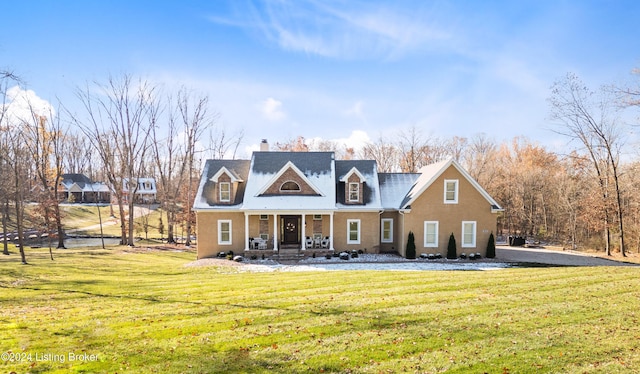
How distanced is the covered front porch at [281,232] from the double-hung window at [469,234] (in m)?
8.81

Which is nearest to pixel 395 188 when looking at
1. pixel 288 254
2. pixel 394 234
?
pixel 394 234

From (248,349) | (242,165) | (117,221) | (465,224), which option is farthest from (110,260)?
(117,221)

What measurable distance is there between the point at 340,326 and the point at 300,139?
48.2 m

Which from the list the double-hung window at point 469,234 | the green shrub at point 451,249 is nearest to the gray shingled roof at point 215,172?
the green shrub at point 451,249

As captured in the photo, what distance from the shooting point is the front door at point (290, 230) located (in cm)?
2366

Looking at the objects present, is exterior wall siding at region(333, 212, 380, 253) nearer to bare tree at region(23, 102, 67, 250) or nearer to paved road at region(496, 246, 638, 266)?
paved road at region(496, 246, 638, 266)

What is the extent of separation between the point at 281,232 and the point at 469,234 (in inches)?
507

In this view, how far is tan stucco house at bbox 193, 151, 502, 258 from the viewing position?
2156cm

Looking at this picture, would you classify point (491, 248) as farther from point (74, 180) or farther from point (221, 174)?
point (74, 180)

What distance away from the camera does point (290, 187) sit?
75.1 feet

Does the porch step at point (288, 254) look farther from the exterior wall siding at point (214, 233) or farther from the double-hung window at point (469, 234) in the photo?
the double-hung window at point (469, 234)

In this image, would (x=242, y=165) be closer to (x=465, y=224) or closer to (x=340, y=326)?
(x=465, y=224)

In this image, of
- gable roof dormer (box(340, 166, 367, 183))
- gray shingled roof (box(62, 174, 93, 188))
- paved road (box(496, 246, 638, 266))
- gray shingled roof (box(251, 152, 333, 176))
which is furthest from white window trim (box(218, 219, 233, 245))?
gray shingled roof (box(62, 174, 93, 188))

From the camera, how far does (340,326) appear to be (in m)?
8.31
